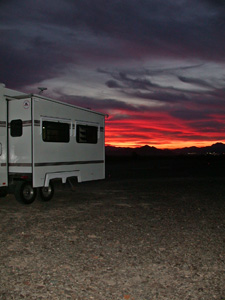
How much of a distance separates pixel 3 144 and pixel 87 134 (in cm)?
373

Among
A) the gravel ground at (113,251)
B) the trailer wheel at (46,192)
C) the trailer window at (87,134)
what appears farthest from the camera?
the trailer window at (87,134)

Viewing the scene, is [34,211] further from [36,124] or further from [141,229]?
[141,229]

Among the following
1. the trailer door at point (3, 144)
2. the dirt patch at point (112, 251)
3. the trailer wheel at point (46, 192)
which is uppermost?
the trailer door at point (3, 144)

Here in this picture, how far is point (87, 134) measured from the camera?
13984 mm

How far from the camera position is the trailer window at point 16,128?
11.5m

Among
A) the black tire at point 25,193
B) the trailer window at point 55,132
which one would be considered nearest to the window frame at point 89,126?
the trailer window at point 55,132

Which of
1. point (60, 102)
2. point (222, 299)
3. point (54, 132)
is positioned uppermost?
point (60, 102)

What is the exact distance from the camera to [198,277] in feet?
16.3

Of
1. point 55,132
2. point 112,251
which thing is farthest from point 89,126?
point 112,251

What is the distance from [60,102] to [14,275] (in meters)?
8.14

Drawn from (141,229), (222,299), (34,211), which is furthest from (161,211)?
(222,299)

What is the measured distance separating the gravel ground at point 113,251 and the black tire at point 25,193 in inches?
15.3

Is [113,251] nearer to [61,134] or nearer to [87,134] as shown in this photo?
[61,134]

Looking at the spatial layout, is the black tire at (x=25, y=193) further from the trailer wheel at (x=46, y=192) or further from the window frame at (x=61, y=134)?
the window frame at (x=61, y=134)
